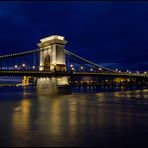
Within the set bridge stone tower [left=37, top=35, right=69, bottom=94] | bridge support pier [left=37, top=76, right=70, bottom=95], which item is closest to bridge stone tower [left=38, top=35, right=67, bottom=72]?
bridge stone tower [left=37, top=35, right=69, bottom=94]

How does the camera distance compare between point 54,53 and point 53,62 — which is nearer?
point 54,53

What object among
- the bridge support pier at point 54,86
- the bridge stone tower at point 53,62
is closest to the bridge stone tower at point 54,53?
the bridge stone tower at point 53,62

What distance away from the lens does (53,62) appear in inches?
2542

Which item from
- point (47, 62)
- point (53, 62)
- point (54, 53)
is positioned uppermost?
point (54, 53)

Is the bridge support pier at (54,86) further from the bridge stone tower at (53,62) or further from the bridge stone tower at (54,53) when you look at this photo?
the bridge stone tower at (54,53)

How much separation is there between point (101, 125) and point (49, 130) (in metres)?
3.92

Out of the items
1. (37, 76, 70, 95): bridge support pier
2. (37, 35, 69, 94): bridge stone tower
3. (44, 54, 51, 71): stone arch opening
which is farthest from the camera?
(44, 54, 51, 71): stone arch opening

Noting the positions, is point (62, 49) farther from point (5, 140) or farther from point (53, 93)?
point (5, 140)

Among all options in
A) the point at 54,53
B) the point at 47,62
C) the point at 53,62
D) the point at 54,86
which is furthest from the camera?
the point at 47,62

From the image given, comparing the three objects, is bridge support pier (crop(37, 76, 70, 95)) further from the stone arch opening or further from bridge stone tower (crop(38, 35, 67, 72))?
the stone arch opening

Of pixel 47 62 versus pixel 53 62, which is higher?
pixel 47 62

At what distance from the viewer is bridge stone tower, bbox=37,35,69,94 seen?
6118 cm

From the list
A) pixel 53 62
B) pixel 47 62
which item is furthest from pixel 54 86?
pixel 47 62

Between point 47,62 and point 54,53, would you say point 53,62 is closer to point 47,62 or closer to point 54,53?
point 54,53
